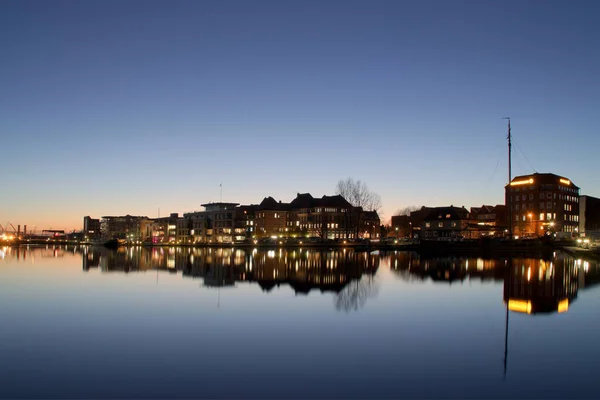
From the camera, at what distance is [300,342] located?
17.0 metres

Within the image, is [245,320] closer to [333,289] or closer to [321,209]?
[333,289]

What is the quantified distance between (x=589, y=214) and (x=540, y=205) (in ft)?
90.9

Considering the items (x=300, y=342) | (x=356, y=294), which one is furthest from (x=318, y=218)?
(x=300, y=342)

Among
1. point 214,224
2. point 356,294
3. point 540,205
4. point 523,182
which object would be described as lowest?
point 356,294

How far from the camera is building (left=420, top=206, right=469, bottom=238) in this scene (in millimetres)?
128750

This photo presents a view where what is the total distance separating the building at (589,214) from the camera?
134500 millimetres

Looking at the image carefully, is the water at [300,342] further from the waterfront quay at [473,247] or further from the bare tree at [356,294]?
the waterfront quay at [473,247]

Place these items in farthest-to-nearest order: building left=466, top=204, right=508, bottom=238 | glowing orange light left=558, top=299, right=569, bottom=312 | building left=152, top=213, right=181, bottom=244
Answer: building left=152, top=213, right=181, bottom=244, building left=466, top=204, right=508, bottom=238, glowing orange light left=558, top=299, right=569, bottom=312

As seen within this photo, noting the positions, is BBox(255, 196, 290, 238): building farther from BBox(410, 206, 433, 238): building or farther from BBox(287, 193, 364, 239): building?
BBox(410, 206, 433, 238): building

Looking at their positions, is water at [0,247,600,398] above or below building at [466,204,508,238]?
below

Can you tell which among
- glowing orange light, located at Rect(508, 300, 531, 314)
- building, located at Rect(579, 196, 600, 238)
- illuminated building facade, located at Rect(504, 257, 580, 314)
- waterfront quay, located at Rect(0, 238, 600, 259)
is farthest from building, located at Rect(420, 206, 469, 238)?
glowing orange light, located at Rect(508, 300, 531, 314)

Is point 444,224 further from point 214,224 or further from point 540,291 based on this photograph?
point 540,291

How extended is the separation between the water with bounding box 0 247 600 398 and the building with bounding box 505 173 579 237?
94749 mm

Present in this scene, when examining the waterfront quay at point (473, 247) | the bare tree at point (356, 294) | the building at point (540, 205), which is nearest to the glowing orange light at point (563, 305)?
the bare tree at point (356, 294)
